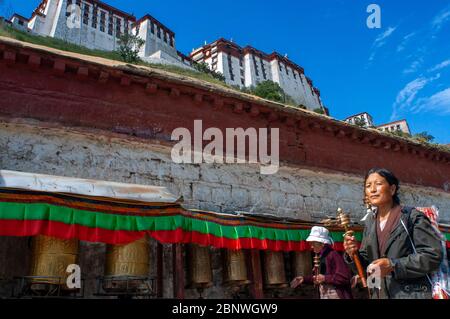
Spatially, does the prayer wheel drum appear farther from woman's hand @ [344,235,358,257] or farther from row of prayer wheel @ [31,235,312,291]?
woman's hand @ [344,235,358,257]

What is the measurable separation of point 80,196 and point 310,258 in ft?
13.8

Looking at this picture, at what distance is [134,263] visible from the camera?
4863 mm

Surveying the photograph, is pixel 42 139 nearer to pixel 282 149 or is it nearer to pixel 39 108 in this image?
pixel 39 108

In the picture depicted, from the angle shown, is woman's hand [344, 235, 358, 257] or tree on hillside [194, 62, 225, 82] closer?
woman's hand [344, 235, 358, 257]

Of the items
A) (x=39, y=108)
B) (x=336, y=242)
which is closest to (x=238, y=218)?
(x=336, y=242)

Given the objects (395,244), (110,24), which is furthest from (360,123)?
(110,24)

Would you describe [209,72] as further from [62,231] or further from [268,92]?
[62,231]

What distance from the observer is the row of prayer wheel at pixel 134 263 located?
4426mm

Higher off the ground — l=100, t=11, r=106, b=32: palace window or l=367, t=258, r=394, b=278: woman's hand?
l=100, t=11, r=106, b=32: palace window

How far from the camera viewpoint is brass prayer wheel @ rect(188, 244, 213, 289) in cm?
569

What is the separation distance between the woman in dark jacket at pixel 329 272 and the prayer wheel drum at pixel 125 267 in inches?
89.5

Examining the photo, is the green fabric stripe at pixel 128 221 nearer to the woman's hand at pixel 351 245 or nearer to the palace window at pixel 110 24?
the woman's hand at pixel 351 245

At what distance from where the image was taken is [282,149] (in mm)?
8453

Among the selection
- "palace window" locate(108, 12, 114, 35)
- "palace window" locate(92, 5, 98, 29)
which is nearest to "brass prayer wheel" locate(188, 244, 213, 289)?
"palace window" locate(92, 5, 98, 29)
